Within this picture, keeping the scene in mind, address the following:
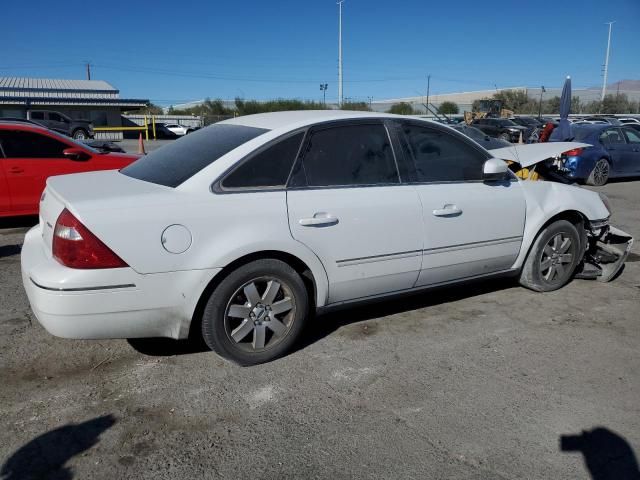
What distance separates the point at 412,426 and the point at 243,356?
116cm

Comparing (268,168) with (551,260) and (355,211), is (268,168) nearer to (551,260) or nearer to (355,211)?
(355,211)

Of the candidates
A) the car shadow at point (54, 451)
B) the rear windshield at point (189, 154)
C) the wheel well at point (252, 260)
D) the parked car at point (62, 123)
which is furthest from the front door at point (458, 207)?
the parked car at point (62, 123)

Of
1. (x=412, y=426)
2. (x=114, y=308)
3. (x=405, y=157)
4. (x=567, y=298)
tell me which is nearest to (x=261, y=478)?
(x=412, y=426)

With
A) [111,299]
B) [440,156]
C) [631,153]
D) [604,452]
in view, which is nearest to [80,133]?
[631,153]

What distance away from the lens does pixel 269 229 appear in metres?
3.43

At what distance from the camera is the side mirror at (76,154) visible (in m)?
7.50

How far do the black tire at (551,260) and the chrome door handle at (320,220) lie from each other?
7.00 ft

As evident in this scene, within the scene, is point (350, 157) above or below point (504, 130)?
above

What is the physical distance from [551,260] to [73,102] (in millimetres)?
43645

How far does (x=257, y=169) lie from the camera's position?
3.54m

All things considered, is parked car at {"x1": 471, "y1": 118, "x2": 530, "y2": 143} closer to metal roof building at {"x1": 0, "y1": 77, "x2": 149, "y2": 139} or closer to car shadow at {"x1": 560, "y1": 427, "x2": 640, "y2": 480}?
metal roof building at {"x1": 0, "y1": 77, "x2": 149, "y2": 139}

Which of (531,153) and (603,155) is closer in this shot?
(531,153)

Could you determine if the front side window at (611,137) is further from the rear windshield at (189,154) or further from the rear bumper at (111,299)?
the rear bumper at (111,299)

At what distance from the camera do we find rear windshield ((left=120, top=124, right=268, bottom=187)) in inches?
140
